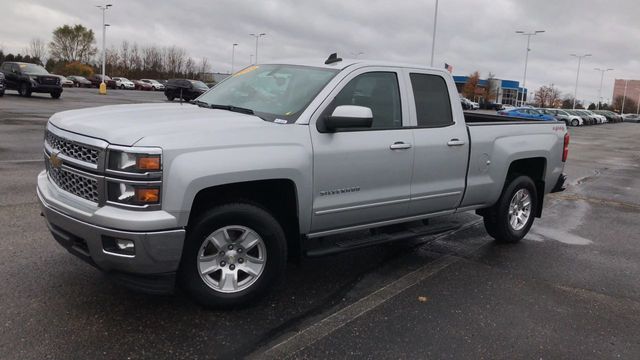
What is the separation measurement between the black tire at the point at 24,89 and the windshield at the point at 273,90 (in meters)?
26.9

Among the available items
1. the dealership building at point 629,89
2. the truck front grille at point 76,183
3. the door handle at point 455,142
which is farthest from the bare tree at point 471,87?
the truck front grille at point 76,183

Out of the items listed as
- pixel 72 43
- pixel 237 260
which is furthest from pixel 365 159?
pixel 72 43

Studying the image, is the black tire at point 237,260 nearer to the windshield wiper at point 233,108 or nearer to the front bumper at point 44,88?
the windshield wiper at point 233,108

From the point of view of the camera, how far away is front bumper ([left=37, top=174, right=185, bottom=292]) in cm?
343

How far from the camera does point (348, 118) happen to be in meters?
4.11

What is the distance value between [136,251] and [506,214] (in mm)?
4228

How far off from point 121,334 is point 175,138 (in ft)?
4.32

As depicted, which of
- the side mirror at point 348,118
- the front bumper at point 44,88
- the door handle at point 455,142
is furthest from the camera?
the front bumper at point 44,88

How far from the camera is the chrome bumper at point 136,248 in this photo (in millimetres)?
3426

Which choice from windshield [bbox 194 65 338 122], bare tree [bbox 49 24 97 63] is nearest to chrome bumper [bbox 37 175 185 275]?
windshield [bbox 194 65 338 122]

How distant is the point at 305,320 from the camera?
3967 mm

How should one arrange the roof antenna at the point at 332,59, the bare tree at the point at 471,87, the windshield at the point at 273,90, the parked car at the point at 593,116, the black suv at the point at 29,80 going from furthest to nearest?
the bare tree at the point at 471,87
the parked car at the point at 593,116
the black suv at the point at 29,80
the roof antenna at the point at 332,59
the windshield at the point at 273,90

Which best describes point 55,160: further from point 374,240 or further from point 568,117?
point 568,117

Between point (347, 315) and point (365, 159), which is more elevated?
point (365, 159)
